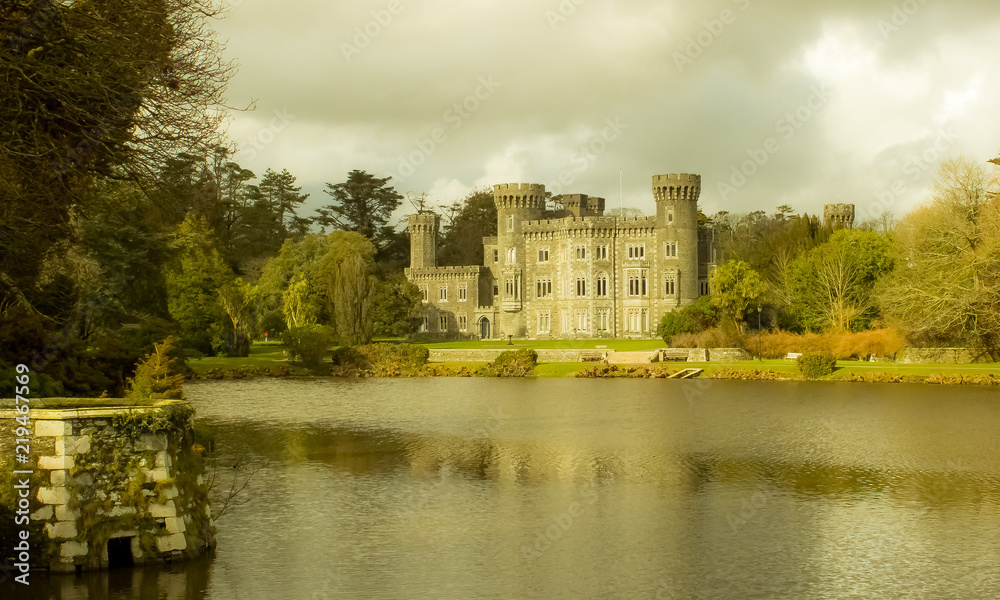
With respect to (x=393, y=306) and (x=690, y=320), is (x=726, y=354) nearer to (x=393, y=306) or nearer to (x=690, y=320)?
(x=690, y=320)

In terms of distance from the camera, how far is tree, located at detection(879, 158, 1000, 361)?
47.5 m

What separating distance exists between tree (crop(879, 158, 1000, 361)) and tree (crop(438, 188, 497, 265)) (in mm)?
58186

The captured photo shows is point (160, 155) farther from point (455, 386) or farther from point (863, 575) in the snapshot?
point (455, 386)

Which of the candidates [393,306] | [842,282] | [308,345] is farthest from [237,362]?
[842,282]

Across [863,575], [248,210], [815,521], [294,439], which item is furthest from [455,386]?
[248,210]

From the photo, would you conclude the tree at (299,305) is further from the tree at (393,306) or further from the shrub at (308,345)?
the shrub at (308,345)

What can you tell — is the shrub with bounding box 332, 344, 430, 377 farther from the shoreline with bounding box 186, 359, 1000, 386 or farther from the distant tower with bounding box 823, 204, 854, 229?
the distant tower with bounding box 823, 204, 854, 229

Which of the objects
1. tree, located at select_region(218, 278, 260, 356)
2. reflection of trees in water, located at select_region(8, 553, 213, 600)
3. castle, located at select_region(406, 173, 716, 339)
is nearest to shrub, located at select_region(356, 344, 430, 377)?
tree, located at select_region(218, 278, 260, 356)

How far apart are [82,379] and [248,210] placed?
6696 cm

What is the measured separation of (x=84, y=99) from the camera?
17094 mm

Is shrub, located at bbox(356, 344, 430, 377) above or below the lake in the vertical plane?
above

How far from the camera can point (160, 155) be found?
1850cm

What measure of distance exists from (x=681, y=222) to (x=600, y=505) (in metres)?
59.2

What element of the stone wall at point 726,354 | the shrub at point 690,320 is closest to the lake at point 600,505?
the stone wall at point 726,354
